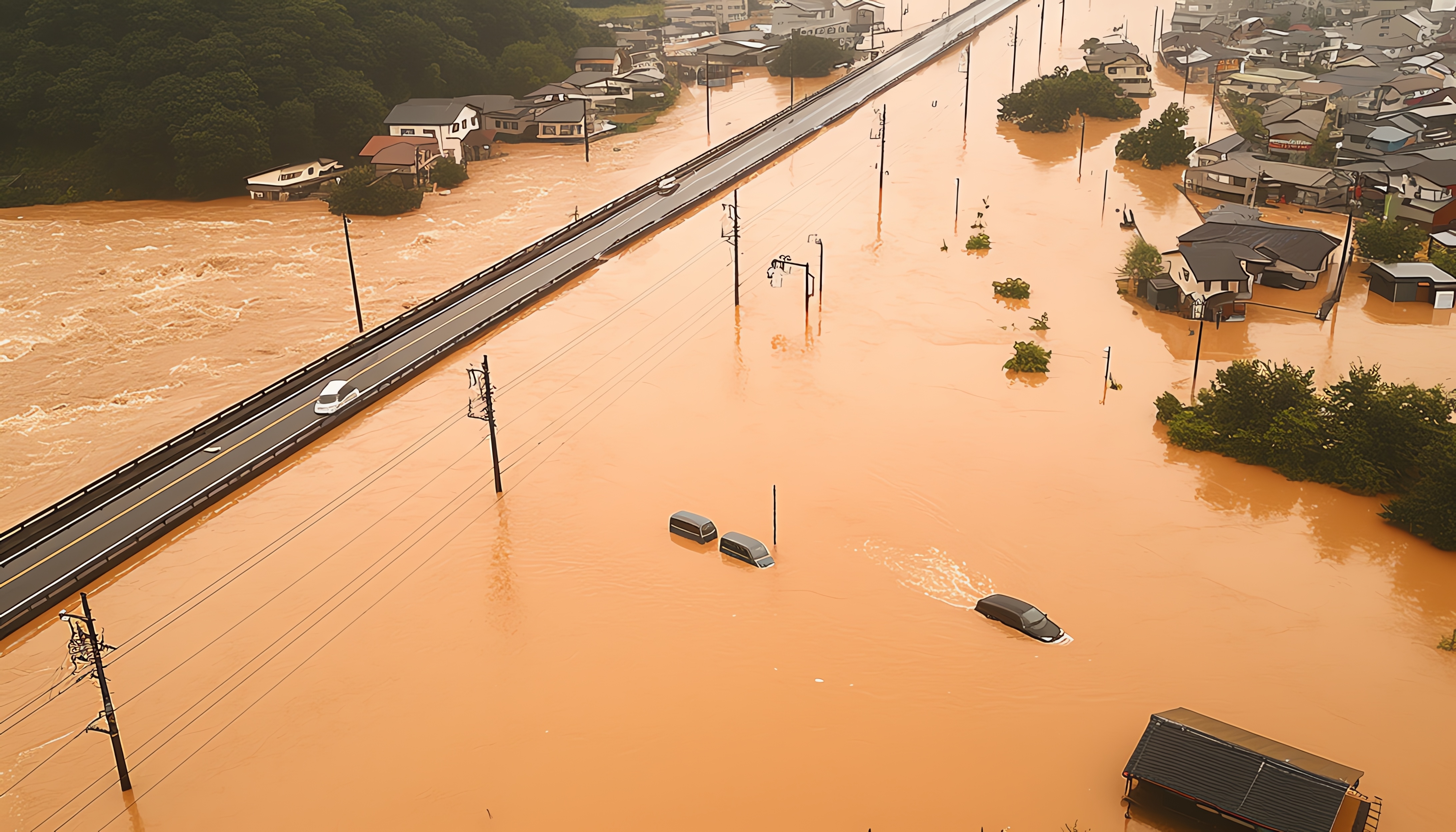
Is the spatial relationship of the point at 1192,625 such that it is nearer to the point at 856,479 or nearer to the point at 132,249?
the point at 856,479

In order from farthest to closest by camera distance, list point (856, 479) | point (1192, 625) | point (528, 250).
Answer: point (528, 250)
point (856, 479)
point (1192, 625)

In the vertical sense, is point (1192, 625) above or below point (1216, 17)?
below

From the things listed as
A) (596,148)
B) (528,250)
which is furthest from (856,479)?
(596,148)

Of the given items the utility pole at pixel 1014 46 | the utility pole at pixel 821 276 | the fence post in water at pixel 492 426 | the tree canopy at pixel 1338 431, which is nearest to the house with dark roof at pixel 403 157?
the utility pole at pixel 821 276

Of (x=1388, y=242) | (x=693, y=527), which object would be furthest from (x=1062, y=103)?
(x=693, y=527)

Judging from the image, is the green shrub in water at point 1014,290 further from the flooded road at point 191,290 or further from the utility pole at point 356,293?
the utility pole at point 356,293

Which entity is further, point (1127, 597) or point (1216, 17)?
point (1216, 17)

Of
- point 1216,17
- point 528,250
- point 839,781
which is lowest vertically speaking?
point 839,781

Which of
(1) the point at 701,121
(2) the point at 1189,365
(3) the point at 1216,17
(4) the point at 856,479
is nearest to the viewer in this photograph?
(4) the point at 856,479
